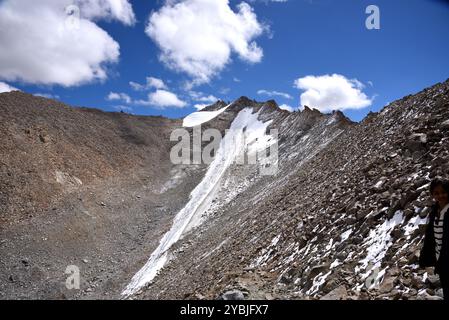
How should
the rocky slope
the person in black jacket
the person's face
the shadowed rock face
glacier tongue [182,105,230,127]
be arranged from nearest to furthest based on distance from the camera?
the person in black jacket, the person's face, the rocky slope, the shadowed rock face, glacier tongue [182,105,230,127]

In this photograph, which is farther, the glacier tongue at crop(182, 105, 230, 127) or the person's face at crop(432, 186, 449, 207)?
the glacier tongue at crop(182, 105, 230, 127)

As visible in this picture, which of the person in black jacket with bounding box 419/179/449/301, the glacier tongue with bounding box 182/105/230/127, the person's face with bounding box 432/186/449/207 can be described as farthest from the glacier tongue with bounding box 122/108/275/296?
the person's face with bounding box 432/186/449/207

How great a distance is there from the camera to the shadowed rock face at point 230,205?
877 cm

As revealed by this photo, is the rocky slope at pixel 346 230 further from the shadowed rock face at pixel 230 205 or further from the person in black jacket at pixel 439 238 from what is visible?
the person in black jacket at pixel 439 238

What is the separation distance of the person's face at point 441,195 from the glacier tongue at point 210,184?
1831 centimetres

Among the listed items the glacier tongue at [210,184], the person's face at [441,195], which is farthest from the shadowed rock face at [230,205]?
the person's face at [441,195]

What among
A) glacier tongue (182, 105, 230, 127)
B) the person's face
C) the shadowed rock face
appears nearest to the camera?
the person's face

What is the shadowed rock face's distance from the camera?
8.77 metres

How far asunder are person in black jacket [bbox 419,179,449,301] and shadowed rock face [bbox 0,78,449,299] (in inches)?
37.3

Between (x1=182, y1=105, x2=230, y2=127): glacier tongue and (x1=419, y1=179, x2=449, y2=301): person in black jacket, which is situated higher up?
(x1=182, y1=105, x2=230, y2=127): glacier tongue

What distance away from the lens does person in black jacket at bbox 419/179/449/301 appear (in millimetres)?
5023

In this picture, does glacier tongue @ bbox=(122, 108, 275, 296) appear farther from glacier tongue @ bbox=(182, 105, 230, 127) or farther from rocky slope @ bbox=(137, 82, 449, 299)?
glacier tongue @ bbox=(182, 105, 230, 127)
